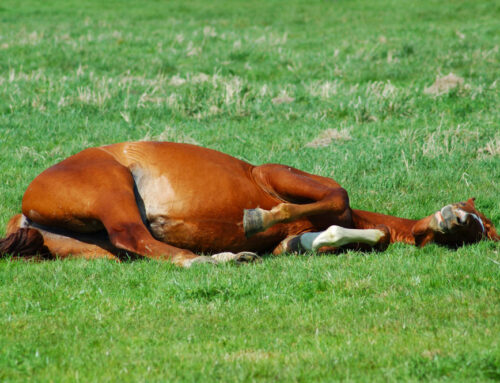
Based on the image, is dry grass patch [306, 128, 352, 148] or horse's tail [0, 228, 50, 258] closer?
horse's tail [0, 228, 50, 258]

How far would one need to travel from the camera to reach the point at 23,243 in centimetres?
568

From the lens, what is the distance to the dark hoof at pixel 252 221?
5523 mm

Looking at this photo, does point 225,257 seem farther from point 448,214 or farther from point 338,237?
point 448,214

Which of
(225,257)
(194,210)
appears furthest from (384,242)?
(194,210)

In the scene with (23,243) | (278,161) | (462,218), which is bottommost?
(278,161)

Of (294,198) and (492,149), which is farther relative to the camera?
(492,149)

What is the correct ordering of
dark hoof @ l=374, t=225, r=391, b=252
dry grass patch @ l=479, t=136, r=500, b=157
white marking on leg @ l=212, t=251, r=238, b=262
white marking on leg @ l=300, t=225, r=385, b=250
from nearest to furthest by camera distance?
1. white marking on leg @ l=212, t=251, r=238, b=262
2. white marking on leg @ l=300, t=225, r=385, b=250
3. dark hoof @ l=374, t=225, r=391, b=252
4. dry grass patch @ l=479, t=136, r=500, b=157

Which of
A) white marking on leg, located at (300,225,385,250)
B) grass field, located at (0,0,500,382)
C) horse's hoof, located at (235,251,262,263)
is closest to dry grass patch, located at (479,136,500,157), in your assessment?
grass field, located at (0,0,500,382)

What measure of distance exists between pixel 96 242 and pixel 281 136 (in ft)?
15.7

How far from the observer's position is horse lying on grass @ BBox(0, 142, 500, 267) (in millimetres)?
5539

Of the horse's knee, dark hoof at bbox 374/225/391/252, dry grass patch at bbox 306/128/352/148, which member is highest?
the horse's knee

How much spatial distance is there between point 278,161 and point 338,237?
328 centimetres

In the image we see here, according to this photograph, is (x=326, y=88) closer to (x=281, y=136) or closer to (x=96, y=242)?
(x=281, y=136)

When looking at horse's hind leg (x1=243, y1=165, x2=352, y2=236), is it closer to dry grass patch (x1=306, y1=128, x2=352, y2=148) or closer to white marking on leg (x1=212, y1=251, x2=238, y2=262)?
white marking on leg (x1=212, y1=251, x2=238, y2=262)
